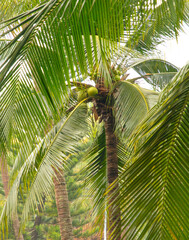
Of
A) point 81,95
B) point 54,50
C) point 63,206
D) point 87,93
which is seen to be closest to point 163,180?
point 54,50

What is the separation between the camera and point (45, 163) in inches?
169

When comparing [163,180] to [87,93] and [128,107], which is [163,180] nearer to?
[128,107]

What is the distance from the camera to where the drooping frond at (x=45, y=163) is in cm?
424

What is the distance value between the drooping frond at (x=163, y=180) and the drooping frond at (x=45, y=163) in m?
2.48

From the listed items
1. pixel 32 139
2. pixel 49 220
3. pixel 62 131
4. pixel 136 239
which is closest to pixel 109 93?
pixel 62 131

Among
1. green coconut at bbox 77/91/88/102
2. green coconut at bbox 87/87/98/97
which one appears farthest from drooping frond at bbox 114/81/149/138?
green coconut at bbox 77/91/88/102

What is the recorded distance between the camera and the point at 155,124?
178cm

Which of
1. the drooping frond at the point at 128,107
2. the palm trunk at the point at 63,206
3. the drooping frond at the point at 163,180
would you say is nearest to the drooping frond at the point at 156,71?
the drooping frond at the point at 128,107

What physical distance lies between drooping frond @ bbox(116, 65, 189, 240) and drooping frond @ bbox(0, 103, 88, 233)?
8.13ft

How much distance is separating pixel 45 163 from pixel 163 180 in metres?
2.92

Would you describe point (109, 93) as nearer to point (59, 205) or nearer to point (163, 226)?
point (59, 205)

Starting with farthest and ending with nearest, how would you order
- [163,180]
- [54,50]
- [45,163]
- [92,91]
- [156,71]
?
[156,71] → [92,91] → [45,163] → [54,50] → [163,180]

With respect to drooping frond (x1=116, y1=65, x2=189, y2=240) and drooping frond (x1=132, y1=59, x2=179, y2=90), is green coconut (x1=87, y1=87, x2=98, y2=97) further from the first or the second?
drooping frond (x1=116, y1=65, x2=189, y2=240)

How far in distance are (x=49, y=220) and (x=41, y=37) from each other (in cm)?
1472
